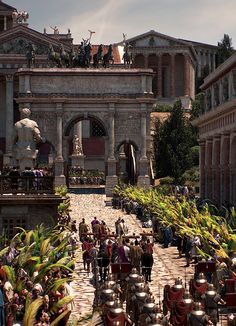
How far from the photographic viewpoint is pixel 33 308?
1523cm

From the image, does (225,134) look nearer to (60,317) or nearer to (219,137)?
(219,137)

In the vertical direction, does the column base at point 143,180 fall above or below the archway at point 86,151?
below

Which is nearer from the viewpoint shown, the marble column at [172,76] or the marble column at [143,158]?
the marble column at [143,158]

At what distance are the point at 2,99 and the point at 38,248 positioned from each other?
8415 cm

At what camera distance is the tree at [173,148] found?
91875 mm

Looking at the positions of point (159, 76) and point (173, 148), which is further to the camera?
point (159, 76)

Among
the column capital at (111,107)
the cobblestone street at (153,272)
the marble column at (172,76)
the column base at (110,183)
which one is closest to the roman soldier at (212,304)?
the cobblestone street at (153,272)

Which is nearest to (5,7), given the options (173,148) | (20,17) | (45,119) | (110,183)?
(20,17)

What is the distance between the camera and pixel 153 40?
130625 millimetres

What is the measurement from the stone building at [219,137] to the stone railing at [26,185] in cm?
2327

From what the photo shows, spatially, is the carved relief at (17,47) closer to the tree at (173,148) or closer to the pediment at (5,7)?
the tree at (173,148)

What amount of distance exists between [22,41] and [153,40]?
113 feet

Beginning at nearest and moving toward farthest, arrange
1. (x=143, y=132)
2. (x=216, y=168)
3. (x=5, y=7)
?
(x=216, y=168), (x=143, y=132), (x=5, y=7)

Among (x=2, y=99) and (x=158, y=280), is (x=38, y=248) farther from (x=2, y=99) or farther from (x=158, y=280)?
(x=2, y=99)
